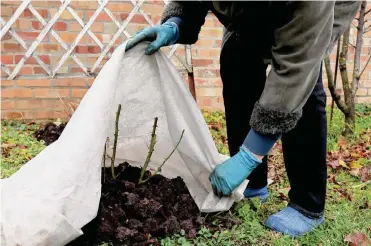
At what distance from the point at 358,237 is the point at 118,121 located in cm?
90

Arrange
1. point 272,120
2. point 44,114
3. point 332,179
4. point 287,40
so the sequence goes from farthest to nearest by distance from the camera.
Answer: point 44,114
point 332,179
point 272,120
point 287,40

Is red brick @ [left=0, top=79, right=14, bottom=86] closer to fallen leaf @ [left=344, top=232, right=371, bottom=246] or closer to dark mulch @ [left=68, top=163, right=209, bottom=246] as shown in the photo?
dark mulch @ [left=68, top=163, right=209, bottom=246]

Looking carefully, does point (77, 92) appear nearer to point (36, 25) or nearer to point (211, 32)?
point (36, 25)

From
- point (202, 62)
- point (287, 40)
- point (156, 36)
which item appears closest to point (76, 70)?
point (202, 62)

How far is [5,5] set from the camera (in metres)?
3.04

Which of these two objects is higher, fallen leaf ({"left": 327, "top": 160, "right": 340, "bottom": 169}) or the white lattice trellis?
the white lattice trellis

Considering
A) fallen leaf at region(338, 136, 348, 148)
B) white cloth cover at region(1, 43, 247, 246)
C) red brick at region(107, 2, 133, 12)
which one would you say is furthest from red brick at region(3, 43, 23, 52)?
fallen leaf at region(338, 136, 348, 148)

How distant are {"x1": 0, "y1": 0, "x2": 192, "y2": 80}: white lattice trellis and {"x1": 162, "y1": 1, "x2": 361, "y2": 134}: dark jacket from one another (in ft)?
5.59

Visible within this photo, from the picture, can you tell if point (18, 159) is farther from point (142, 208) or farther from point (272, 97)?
point (272, 97)

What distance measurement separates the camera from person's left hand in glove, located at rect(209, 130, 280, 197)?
1.52 metres

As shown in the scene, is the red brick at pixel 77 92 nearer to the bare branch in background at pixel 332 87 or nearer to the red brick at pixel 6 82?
the red brick at pixel 6 82

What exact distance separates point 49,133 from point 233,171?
1650mm

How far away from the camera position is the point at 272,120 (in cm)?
146

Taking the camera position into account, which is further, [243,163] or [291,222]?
[291,222]
